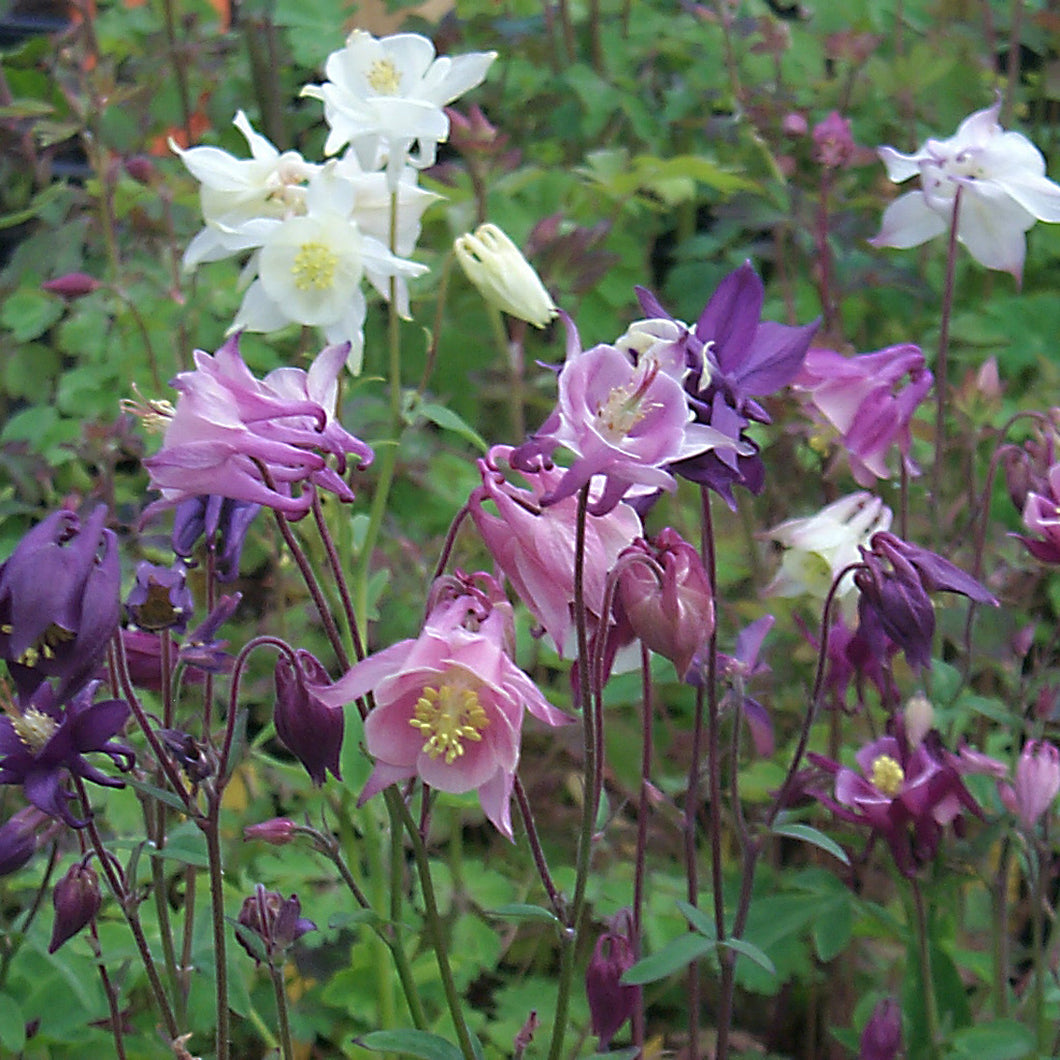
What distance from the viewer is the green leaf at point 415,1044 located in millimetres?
740

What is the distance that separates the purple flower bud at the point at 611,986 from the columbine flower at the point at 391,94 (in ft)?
1.76

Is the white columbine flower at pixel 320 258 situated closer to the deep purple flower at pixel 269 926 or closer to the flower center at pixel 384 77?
the flower center at pixel 384 77

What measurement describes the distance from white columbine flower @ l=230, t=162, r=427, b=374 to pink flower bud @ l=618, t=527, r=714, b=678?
1.14ft

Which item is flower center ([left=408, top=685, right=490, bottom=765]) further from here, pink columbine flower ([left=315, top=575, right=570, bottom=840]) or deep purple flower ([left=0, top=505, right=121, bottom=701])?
deep purple flower ([left=0, top=505, right=121, bottom=701])

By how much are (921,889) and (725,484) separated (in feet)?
1.61

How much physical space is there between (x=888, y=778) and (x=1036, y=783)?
0.33ft

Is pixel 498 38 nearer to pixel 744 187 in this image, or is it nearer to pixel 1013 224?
pixel 744 187

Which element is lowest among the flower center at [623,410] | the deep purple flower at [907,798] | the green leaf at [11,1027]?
the green leaf at [11,1027]

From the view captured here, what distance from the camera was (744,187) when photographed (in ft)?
5.72

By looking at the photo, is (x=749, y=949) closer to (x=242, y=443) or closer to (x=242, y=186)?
(x=242, y=443)

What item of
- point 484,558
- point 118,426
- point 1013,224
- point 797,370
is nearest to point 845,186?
point 484,558

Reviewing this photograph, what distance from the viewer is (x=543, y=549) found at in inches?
26.7

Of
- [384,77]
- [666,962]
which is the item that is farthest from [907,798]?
[384,77]

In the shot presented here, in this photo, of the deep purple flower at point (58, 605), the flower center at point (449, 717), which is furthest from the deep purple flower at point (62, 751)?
the flower center at point (449, 717)
